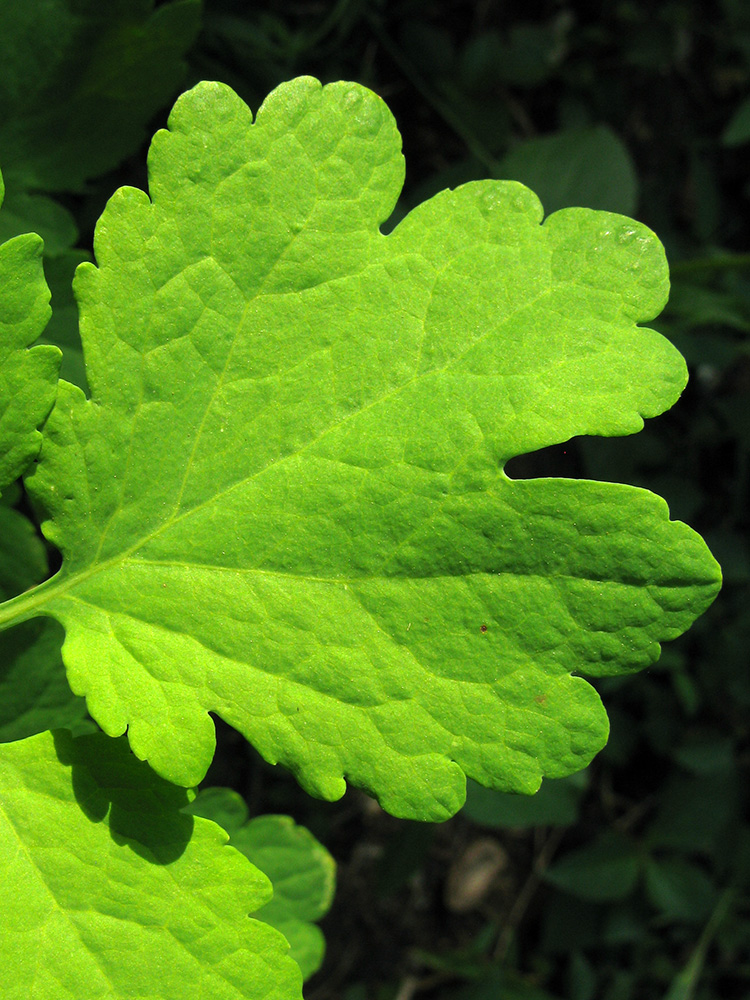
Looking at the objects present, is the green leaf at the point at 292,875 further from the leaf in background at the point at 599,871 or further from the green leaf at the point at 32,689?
the leaf in background at the point at 599,871

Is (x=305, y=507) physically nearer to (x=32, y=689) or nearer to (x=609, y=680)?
(x=32, y=689)

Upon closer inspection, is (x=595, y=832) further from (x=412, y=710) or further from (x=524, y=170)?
(x=412, y=710)

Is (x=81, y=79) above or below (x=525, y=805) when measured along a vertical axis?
above

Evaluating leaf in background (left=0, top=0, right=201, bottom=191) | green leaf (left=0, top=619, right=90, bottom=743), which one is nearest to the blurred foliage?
leaf in background (left=0, top=0, right=201, bottom=191)

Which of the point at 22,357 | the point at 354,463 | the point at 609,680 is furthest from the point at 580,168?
the point at 22,357

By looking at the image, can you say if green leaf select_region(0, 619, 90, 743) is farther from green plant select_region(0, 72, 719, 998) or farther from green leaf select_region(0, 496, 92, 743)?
green plant select_region(0, 72, 719, 998)

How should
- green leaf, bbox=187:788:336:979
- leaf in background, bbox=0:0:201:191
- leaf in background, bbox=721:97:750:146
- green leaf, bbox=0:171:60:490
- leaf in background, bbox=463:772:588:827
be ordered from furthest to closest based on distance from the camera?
leaf in background, bbox=721:97:750:146 < leaf in background, bbox=463:772:588:827 < green leaf, bbox=187:788:336:979 < leaf in background, bbox=0:0:201:191 < green leaf, bbox=0:171:60:490

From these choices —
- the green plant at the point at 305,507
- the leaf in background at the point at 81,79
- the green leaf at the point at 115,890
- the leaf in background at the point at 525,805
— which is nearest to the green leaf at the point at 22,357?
the green plant at the point at 305,507
